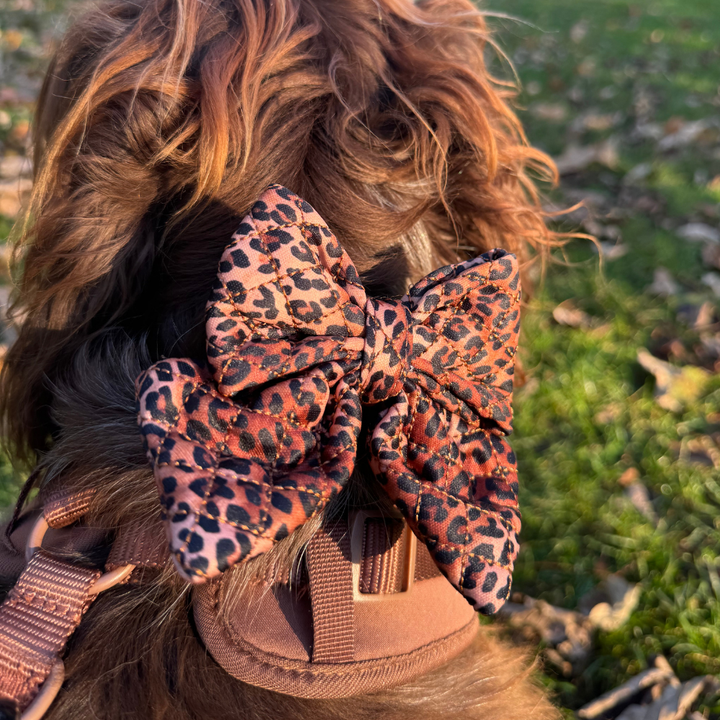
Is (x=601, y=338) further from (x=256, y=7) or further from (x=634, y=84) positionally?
(x=634, y=84)

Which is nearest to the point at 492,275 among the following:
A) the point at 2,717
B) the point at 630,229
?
the point at 2,717

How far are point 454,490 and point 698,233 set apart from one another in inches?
124

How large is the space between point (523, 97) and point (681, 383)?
3.56 meters

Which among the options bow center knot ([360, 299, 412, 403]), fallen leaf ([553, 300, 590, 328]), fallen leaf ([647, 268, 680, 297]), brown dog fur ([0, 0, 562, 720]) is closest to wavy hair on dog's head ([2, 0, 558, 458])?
A: brown dog fur ([0, 0, 562, 720])

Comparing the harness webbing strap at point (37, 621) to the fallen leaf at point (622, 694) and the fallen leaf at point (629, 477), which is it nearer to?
the fallen leaf at point (622, 694)

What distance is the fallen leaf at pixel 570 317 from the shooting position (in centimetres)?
333

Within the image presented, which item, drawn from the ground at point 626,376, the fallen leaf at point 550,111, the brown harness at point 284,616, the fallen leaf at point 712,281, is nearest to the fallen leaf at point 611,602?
the ground at point 626,376

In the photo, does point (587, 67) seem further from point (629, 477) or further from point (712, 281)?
point (629, 477)

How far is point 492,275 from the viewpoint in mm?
1333

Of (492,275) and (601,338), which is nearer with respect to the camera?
(492,275)

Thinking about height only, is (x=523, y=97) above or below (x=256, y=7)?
below

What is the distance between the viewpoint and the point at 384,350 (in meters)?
1.20

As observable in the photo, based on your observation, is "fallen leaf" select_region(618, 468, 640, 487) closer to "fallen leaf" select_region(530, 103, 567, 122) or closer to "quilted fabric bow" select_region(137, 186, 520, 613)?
"quilted fabric bow" select_region(137, 186, 520, 613)

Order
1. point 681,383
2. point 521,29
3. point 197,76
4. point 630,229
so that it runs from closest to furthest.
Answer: point 197,76, point 681,383, point 630,229, point 521,29
